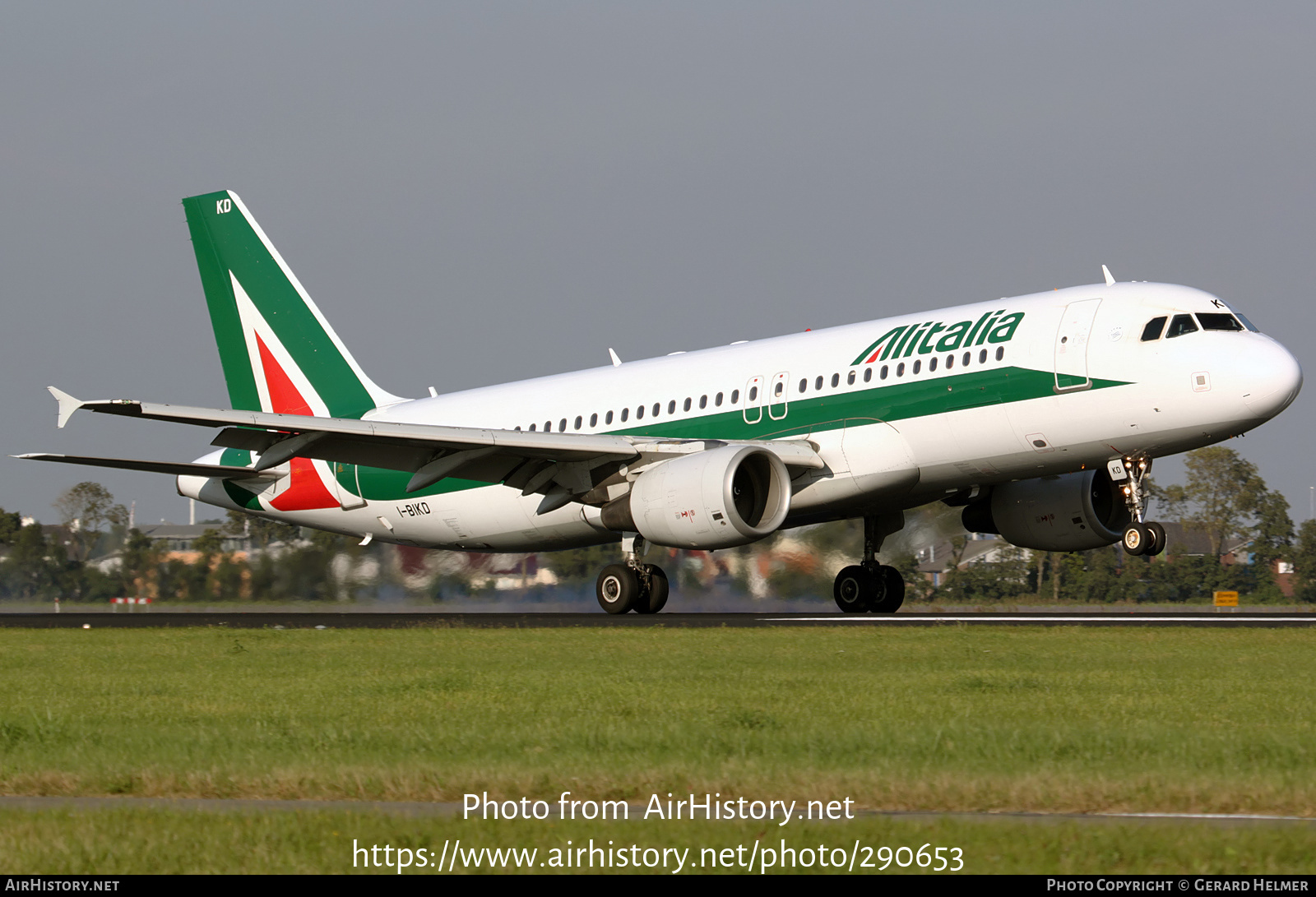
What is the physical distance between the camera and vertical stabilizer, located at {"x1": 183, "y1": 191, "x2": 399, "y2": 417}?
33.9 m

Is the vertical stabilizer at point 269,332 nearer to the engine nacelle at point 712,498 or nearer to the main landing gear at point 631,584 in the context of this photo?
the main landing gear at point 631,584

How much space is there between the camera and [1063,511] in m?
28.2

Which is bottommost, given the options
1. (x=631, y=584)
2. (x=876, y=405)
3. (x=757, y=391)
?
(x=631, y=584)

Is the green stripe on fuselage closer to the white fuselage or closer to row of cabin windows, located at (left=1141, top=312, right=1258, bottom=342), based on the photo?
the white fuselage

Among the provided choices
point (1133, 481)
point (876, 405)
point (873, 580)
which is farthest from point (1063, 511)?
point (876, 405)

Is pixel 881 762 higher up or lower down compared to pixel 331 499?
lower down

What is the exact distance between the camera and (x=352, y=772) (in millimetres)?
8906

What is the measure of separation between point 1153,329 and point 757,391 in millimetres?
6780

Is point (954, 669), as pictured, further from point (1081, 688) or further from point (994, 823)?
point (994, 823)

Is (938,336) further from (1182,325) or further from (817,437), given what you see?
(1182,325)
